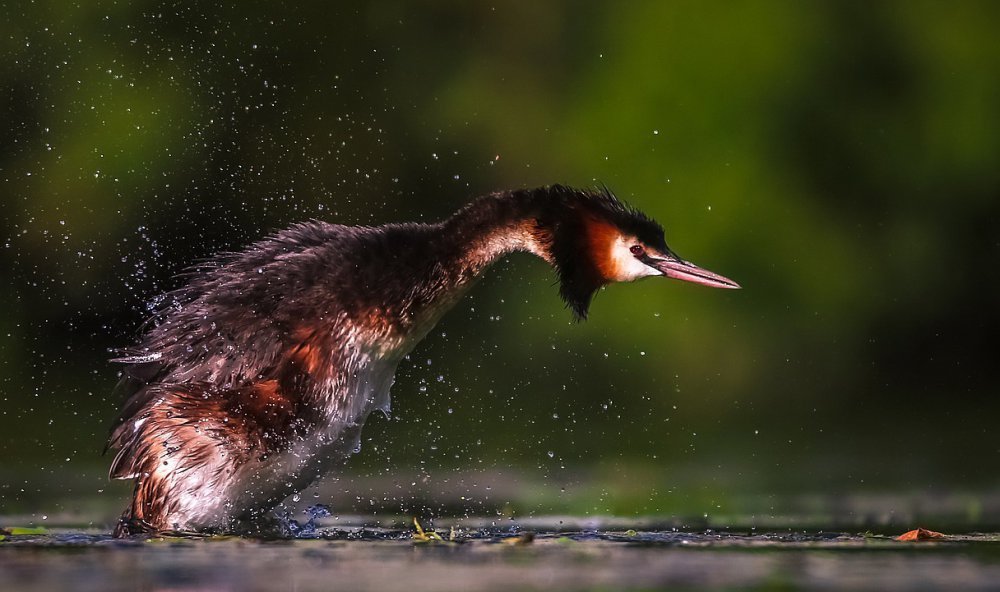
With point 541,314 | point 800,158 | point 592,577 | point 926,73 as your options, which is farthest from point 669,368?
point 592,577

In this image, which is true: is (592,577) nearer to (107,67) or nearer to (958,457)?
(958,457)

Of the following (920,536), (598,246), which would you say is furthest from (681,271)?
(920,536)

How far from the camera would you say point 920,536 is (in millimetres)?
6691

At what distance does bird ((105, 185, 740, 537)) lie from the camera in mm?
7168

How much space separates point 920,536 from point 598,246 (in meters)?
1.95

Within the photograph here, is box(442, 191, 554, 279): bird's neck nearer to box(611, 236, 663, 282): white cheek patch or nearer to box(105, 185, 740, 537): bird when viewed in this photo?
box(105, 185, 740, 537): bird

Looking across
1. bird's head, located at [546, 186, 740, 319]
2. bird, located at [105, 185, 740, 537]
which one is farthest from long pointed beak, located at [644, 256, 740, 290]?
bird, located at [105, 185, 740, 537]

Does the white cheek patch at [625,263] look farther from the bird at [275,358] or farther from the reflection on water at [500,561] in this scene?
the reflection on water at [500,561]

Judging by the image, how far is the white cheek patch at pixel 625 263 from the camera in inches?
309

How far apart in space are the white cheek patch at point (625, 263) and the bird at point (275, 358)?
0.42 m

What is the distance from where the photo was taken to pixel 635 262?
7.88 m

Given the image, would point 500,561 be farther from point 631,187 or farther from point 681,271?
point 631,187

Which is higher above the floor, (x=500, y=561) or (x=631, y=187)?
(x=631, y=187)

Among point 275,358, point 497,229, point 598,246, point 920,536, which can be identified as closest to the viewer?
point 920,536
